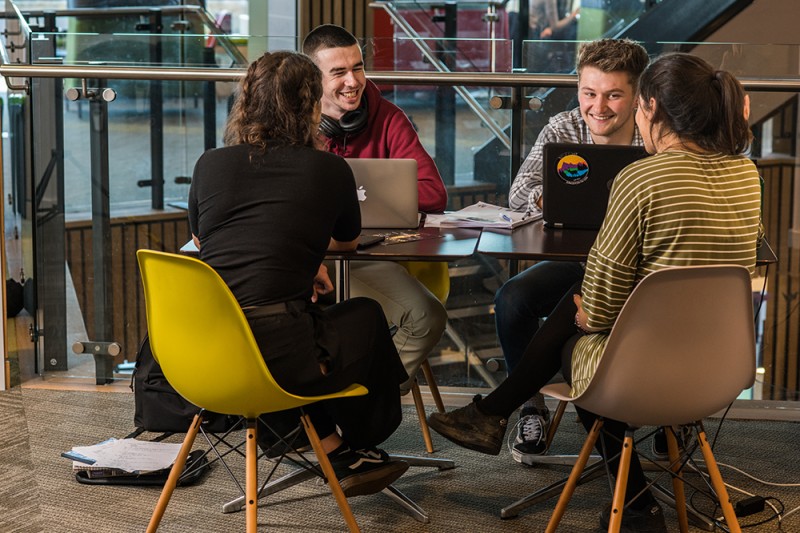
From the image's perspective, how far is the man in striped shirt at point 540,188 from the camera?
332 centimetres

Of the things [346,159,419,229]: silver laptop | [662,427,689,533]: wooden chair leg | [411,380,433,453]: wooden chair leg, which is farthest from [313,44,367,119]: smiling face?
[662,427,689,533]: wooden chair leg

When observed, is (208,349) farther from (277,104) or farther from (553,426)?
(553,426)

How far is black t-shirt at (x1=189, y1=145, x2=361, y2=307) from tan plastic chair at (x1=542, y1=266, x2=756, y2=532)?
2.47ft

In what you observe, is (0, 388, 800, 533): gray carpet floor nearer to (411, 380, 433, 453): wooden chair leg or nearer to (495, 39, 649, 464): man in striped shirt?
(411, 380, 433, 453): wooden chair leg

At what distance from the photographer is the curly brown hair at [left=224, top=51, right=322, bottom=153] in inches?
103

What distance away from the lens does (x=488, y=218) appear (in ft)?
10.7

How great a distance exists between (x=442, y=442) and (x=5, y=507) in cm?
139

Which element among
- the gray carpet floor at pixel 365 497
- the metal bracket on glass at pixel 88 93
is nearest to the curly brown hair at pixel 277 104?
the gray carpet floor at pixel 365 497

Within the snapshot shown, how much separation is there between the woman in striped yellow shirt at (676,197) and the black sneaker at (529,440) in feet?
2.76

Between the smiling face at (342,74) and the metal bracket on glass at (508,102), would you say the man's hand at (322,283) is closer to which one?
the smiling face at (342,74)

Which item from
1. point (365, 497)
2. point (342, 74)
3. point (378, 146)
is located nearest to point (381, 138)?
point (378, 146)

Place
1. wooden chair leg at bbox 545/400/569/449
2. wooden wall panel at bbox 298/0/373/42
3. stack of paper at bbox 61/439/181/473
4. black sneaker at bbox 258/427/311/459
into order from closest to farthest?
black sneaker at bbox 258/427/311/459
stack of paper at bbox 61/439/181/473
wooden chair leg at bbox 545/400/569/449
wooden wall panel at bbox 298/0/373/42

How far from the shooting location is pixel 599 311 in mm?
2432

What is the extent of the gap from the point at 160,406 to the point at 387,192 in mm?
901
